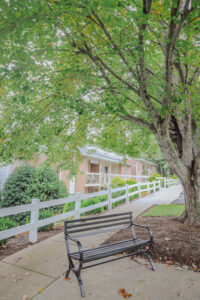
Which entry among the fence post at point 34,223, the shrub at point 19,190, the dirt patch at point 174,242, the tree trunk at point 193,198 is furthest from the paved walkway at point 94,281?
the shrub at point 19,190

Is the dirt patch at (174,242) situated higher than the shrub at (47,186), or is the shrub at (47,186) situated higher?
the shrub at (47,186)

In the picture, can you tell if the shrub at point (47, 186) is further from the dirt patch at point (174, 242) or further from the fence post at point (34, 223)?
the dirt patch at point (174, 242)

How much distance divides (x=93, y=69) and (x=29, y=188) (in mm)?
5587

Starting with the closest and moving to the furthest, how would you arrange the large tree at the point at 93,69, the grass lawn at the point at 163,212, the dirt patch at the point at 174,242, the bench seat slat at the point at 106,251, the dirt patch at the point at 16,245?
the bench seat slat at the point at 106,251, the large tree at the point at 93,69, the dirt patch at the point at 174,242, the dirt patch at the point at 16,245, the grass lawn at the point at 163,212

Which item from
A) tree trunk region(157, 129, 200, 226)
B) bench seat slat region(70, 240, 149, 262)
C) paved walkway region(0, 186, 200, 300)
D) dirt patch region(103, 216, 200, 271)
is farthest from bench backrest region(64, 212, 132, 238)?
tree trunk region(157, 129, 200, 226)

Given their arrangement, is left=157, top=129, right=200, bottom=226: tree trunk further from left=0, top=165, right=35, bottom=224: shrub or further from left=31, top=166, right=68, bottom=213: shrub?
left=0, top=165, right=35, bottom=224: shrub

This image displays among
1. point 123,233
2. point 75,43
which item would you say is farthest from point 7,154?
point 123,233

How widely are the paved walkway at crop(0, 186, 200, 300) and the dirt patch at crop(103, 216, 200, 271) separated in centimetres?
36

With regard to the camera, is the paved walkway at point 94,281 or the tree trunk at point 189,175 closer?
the paved walkway at point 94,281

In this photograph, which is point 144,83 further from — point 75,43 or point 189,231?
point 189,231

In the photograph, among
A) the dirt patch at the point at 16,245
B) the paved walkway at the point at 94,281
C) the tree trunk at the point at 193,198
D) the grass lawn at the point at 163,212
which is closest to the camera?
the paved walkway at the point at 94,281

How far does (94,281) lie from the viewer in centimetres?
341

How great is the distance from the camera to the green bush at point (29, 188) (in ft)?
27.5

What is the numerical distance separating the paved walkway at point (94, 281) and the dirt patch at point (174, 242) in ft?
1.17
